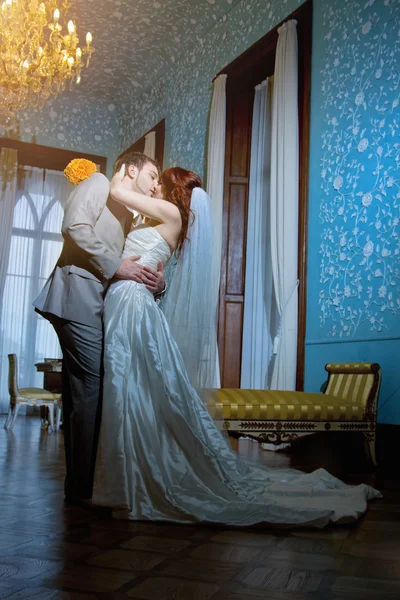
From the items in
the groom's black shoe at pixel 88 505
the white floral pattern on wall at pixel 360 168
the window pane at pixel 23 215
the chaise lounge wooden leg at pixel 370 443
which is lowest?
the groom's black shoe at pixel 88 505

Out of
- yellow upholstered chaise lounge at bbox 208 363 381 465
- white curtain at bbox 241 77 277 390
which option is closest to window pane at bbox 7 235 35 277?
white curtain at bbox 241 77 277 390

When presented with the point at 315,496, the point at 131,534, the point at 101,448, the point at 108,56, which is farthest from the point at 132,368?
the point at 108,56

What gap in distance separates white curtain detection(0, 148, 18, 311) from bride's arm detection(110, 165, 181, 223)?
676 centimetres

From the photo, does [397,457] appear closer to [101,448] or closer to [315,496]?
[315,496]

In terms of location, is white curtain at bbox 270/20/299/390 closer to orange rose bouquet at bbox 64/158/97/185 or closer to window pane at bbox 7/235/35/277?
orange rose bouquet at bbox 64/158/97/185

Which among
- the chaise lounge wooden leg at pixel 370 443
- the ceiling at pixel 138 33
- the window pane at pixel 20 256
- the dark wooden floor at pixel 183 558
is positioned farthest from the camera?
the window pane at pixel 20 256

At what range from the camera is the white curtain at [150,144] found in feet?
26.7

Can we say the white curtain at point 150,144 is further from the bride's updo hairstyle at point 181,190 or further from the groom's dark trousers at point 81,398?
the groom's dark trousers at point 81,398

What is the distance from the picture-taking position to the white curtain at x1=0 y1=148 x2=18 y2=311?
891 centimetres

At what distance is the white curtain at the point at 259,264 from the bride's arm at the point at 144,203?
3.49 meters

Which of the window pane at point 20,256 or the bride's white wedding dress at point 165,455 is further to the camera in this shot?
the window pane at point 20,256

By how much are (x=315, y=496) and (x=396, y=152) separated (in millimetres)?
2592

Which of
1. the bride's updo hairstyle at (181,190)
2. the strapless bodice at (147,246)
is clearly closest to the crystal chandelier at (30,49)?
the bride's updo hairstyle at (181,190)

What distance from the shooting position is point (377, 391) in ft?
12.7
